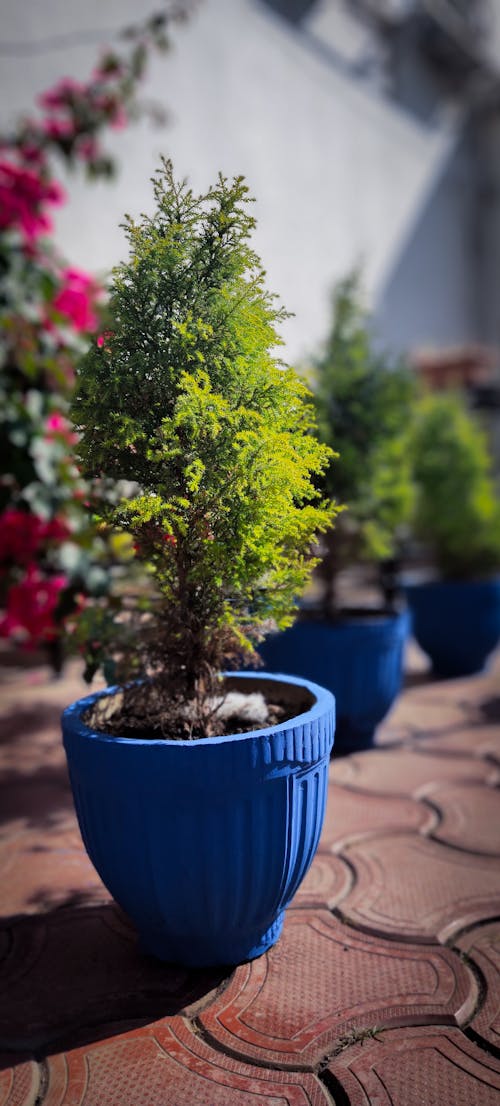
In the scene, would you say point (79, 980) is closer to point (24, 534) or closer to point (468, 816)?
point (468, 816)

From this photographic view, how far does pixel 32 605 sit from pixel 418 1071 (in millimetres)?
2008

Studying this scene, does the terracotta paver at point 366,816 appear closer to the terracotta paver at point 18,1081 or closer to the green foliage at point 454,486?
the terracotta paver at point 18,1081

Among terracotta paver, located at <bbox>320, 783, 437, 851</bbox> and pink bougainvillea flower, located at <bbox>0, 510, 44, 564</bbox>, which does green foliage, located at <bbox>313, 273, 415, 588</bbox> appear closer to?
terracotta paver, located at <bbox>320, 783, 437, 851</bbox>

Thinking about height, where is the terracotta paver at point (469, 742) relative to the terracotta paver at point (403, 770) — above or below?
above

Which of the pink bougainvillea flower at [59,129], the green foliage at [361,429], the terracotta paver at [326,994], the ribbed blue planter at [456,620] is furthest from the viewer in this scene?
the ribbed blue planter at [456,620]

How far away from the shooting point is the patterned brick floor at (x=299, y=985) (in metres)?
1.33

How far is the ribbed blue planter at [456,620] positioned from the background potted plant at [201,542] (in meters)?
2.52

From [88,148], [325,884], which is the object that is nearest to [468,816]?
[325,884]

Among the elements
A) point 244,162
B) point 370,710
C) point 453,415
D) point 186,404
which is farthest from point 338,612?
point 244,162

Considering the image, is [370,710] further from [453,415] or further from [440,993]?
[453,415]

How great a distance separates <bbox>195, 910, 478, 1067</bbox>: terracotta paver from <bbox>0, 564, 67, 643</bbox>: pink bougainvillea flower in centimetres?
150

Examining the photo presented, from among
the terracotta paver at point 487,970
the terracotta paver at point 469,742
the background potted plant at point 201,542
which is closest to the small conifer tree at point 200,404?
the background potted plant at point 201,542

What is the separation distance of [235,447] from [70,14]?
5281 mm

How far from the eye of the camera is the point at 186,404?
1.51m
